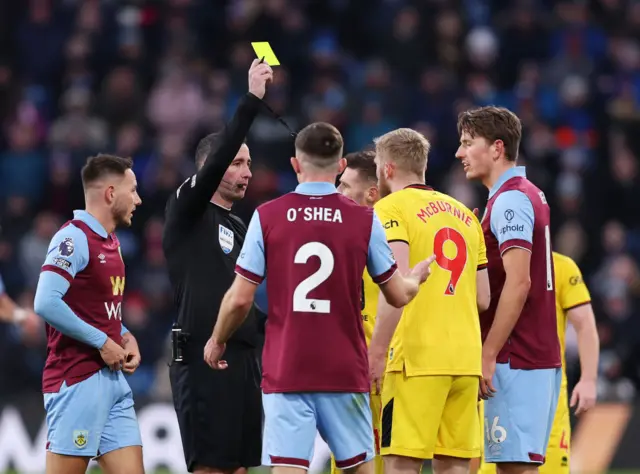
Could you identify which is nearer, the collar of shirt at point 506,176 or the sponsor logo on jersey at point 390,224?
the sponsor logo on jersey at point 390,224

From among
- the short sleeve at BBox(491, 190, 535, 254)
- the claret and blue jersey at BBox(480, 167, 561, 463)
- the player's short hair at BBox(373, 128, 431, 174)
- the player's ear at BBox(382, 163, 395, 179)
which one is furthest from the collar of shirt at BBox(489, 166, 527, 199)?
the player's ear at BBox(382, 163, 395, 179)

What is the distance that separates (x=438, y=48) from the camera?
18.1m

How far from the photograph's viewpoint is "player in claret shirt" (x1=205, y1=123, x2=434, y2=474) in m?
6.59

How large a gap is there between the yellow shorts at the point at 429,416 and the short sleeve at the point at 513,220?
2.74 ft

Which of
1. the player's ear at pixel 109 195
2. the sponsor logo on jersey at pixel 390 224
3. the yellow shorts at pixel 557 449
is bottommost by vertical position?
the yellow shorts at pixel 557 449

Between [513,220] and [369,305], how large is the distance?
3.73 ft

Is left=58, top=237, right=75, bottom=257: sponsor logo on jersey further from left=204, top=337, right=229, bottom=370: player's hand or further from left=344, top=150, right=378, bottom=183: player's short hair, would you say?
left=344, top=150, right=378, bottom=183: player's short hair

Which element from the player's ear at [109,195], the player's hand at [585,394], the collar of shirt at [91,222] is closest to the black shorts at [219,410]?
the collar of shirt at [91,222]

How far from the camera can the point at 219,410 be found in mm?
7512

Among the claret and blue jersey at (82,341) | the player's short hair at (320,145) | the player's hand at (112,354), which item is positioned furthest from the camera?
the player's hand at (112,354)

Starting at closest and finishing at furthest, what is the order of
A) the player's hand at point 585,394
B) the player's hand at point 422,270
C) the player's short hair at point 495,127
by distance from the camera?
the player's hand at point 422,270 → the player's short hair at point 495,127 → the player's hand at point 585,394

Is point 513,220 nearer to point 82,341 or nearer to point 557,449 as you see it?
point 557,449

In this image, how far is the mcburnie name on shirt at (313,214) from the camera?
663 cm

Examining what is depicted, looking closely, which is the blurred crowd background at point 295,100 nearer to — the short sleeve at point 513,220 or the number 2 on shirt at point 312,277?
the short sleeve at point 513,220
